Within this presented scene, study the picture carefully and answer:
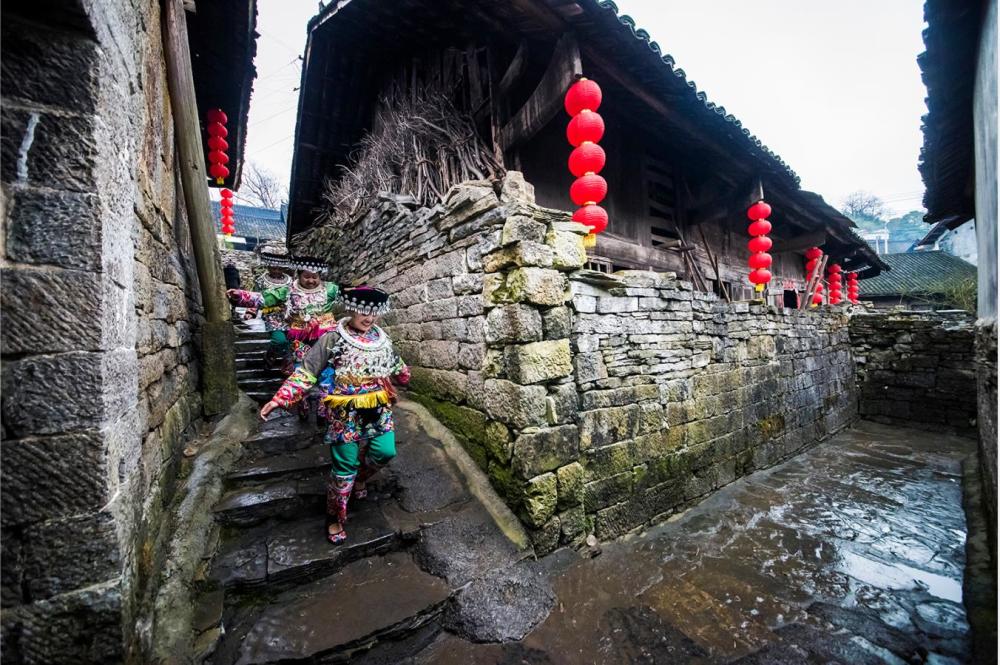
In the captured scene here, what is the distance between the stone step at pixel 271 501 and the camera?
276 cm

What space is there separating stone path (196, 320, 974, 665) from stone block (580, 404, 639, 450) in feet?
3.06

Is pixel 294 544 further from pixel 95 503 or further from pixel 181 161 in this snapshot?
pixel 181 161

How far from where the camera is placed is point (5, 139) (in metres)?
1.40

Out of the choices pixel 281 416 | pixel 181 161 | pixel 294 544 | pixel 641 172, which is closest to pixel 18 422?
pixel 294 544

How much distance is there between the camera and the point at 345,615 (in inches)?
91.0

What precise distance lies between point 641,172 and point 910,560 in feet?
20.5

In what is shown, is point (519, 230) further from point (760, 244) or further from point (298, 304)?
point (760, 244)

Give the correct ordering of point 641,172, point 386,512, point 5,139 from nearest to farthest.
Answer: point 5,139 < point 386,512 < point 641,172

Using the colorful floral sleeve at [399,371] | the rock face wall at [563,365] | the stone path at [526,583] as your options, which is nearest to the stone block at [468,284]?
the rock face wall at [563,365]

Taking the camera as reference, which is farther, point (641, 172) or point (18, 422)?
point (641, 172)

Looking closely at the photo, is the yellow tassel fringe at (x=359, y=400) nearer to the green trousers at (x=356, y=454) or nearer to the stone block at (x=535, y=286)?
the green trousers at (x=356, y=454)

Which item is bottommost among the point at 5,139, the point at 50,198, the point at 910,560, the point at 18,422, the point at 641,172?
the point at 910,560

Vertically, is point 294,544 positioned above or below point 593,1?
below

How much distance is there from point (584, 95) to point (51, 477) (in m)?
4.66
